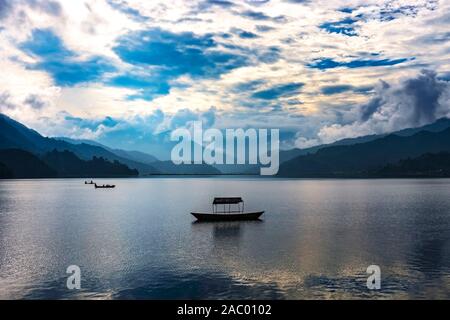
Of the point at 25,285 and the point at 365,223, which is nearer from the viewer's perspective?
Answer: the point at 25,285

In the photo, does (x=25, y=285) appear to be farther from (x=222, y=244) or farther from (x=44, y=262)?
(x=222, y=244)

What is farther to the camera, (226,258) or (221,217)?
(221,217)

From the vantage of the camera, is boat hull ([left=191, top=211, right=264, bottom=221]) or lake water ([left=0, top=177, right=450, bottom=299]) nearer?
lake water ([left=0, top=177, right=450, bottom=299])

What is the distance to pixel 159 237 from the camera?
7538 centimetres

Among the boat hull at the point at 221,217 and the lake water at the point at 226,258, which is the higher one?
the boat hull at the point at 221,217

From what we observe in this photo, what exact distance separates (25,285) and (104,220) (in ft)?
205

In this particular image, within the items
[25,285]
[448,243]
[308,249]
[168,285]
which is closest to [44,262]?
[25,285]

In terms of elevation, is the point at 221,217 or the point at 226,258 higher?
the point at 221,217

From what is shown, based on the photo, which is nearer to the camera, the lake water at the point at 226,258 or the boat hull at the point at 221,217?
the lake water at the point at 226,258

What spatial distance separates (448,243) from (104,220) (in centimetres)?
8122

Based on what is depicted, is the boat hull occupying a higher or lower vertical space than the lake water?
higher
